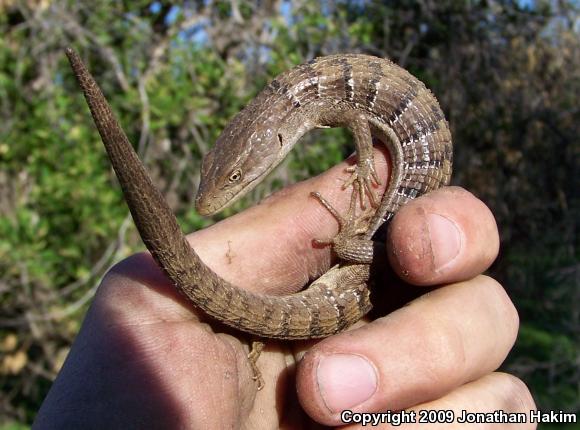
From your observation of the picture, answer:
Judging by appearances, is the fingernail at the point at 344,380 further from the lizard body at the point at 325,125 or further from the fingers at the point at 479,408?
the lizard body at the point at 325,125

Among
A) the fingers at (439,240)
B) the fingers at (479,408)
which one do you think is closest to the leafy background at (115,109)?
A: the fingers at (439,240)

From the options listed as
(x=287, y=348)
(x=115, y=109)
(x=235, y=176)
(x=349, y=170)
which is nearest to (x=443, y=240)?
(x=349, y=170)

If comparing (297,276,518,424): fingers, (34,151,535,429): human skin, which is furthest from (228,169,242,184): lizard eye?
(297,276,518,424): fingers

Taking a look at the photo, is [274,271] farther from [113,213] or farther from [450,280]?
[113,213]

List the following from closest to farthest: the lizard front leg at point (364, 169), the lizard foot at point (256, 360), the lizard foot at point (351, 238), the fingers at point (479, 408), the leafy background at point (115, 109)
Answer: the fingers at point (479, 408), the lizard foot at point (256, 360), the lizard foot at point (351, 238), the lizard front leg at point (364, 169), the leafy background at point (115, 109)

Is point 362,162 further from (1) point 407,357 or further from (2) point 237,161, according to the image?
(1) point 407,357

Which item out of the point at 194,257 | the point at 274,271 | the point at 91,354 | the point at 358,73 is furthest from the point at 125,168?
the point at 358,73

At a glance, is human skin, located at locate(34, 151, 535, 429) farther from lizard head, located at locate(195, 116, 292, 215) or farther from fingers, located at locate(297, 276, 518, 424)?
lizard head, located at locate(195, 116, 292, 215)
